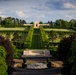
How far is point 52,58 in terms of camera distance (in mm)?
37125

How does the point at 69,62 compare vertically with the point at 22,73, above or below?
above

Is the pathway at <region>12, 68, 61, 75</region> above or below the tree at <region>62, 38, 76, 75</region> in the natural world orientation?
below

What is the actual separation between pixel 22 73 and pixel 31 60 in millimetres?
7695

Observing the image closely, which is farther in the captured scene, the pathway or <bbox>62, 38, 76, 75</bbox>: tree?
the pathway

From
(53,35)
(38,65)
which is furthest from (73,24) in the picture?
(38,65)

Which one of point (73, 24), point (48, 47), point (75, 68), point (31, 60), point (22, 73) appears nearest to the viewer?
point (75, 68)

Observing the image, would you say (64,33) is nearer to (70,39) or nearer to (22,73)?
(70,39)

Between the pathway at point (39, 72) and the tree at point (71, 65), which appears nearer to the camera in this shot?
the tree at point (71, 65)

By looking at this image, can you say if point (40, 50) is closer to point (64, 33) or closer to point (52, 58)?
point (52, 58)

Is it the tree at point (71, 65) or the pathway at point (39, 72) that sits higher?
the tree at point (71, 65)

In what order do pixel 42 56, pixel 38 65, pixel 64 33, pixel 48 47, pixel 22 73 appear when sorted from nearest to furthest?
pixel 22 73
pixel 38 65
pixel 42 56
pixel 48 47
pixel 64 33

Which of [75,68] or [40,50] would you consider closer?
[75,68]

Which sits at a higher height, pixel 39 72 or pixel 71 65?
pixel 71 65

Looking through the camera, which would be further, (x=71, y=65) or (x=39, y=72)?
(x=39, y=72)
